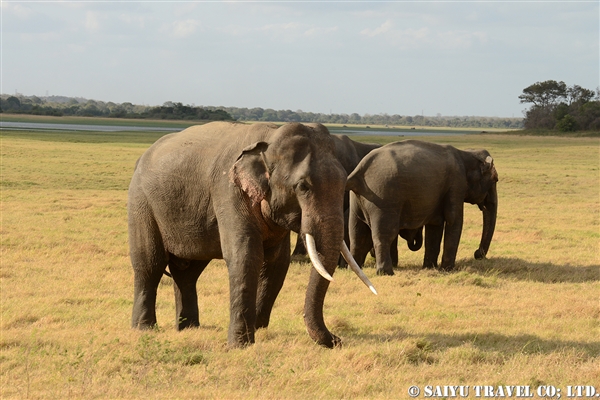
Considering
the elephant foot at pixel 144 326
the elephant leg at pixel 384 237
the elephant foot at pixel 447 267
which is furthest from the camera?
the elephant foot at pixel 447 267

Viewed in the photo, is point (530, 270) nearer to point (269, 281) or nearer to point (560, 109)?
point (269, 281)

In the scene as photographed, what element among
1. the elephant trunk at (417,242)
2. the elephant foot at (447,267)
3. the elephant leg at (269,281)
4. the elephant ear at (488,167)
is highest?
the elephant ear at (488,167)

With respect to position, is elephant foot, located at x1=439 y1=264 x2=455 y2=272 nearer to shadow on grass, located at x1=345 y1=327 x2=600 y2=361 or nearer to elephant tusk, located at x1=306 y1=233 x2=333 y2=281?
shadow on grass, located at x1=345 y1=327 x2=600 y2=361

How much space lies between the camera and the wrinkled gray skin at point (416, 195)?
13.5 meters

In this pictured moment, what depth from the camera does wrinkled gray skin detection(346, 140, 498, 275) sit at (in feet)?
44.3

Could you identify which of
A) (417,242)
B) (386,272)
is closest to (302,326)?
(386,272)

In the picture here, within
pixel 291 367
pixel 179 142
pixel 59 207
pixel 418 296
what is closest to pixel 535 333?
pixel 418 296

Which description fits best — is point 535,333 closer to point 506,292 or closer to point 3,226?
point 506,292

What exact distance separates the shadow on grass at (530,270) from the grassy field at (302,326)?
0.03m

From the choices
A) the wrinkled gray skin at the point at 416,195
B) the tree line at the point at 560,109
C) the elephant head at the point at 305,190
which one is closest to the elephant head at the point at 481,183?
the wrinkled gray skin at the point at 416,195

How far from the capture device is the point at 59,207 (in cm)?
2078

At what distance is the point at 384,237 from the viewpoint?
1331 centimetres

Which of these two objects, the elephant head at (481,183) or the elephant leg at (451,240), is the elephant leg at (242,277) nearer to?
the elephant leg at (451,240)

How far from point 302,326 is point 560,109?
85947 mm
